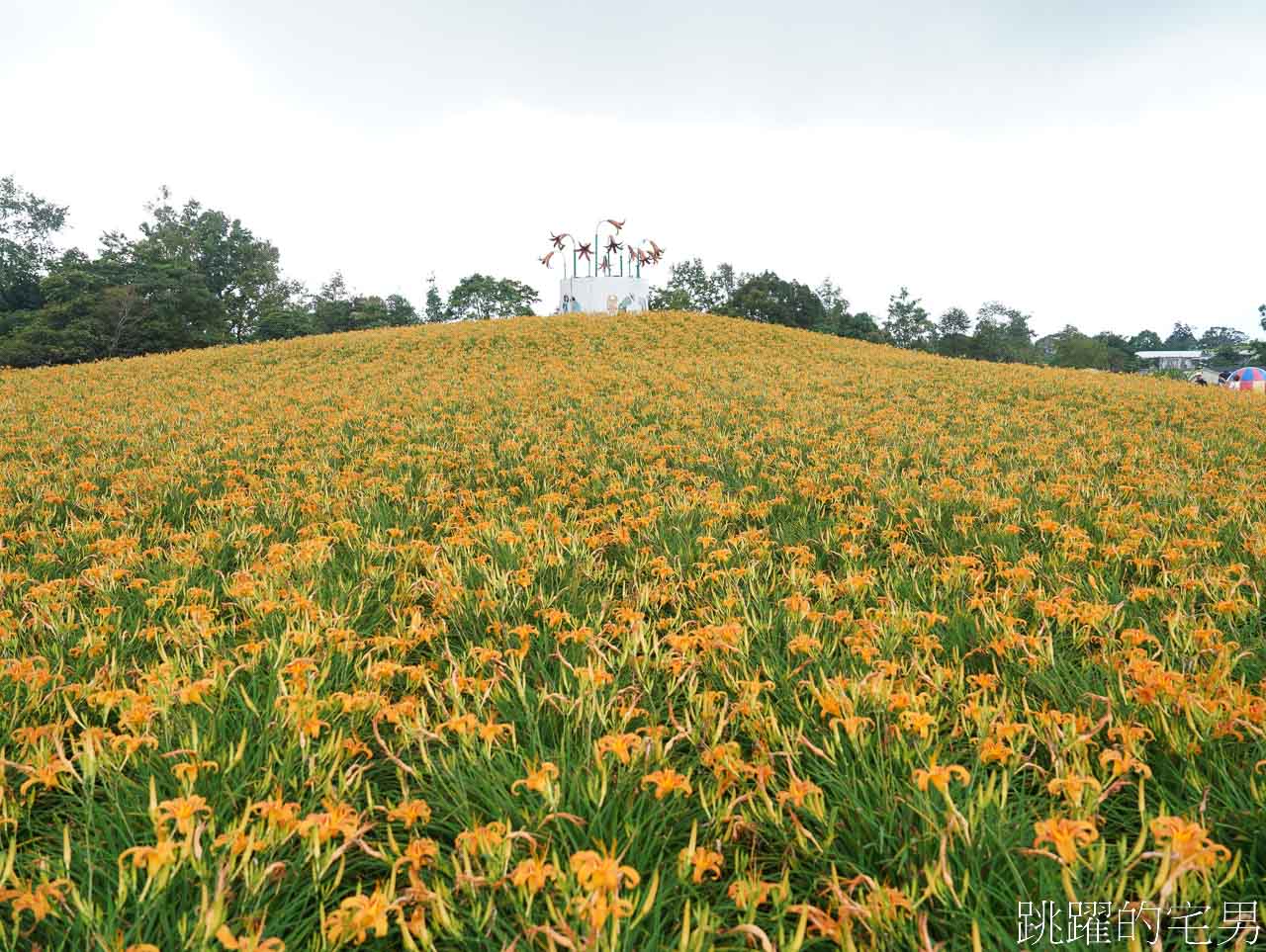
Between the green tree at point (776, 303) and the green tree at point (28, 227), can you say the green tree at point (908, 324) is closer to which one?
the green tree at point (776, 303)

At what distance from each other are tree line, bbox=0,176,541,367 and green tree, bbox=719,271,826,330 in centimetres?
1958

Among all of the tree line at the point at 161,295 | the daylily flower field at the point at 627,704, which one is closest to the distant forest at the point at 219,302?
the tree line at the point at 161,295

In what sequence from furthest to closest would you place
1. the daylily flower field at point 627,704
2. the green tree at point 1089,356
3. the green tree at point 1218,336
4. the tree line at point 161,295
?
the green tree at point 1218,336, the green tree at point 1089,356, the tree line at point 161,295, the daylily flower field at point 627,704

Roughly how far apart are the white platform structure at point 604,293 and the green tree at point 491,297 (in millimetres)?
28678

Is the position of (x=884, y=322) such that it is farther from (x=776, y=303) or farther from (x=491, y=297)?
(x=491, y=297)

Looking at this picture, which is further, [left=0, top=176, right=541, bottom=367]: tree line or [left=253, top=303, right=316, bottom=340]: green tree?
[left=253, top=303, right=316, bottom=340]: green tree

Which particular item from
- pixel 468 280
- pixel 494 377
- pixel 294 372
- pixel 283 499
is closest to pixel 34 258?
pixel 468 280

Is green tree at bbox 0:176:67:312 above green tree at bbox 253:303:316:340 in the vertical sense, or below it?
above

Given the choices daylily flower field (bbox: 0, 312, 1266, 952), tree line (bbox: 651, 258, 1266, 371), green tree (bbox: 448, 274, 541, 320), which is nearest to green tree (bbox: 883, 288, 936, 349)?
tree line (bbox: 651, 258, 1266, 371)

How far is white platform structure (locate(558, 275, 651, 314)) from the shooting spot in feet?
97.9

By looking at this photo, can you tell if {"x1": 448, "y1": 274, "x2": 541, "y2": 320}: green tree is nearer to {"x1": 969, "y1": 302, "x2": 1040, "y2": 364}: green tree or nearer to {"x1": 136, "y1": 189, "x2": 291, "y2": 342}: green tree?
{"x1": 136, "y1": 189, "x2": 291, "y2": 342}: green tree

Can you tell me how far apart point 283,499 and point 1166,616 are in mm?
4666

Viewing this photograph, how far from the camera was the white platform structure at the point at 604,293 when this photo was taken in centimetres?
2983

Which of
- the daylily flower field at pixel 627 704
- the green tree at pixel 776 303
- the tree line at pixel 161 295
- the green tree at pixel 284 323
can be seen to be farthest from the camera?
the green tree at pixel 776 303
